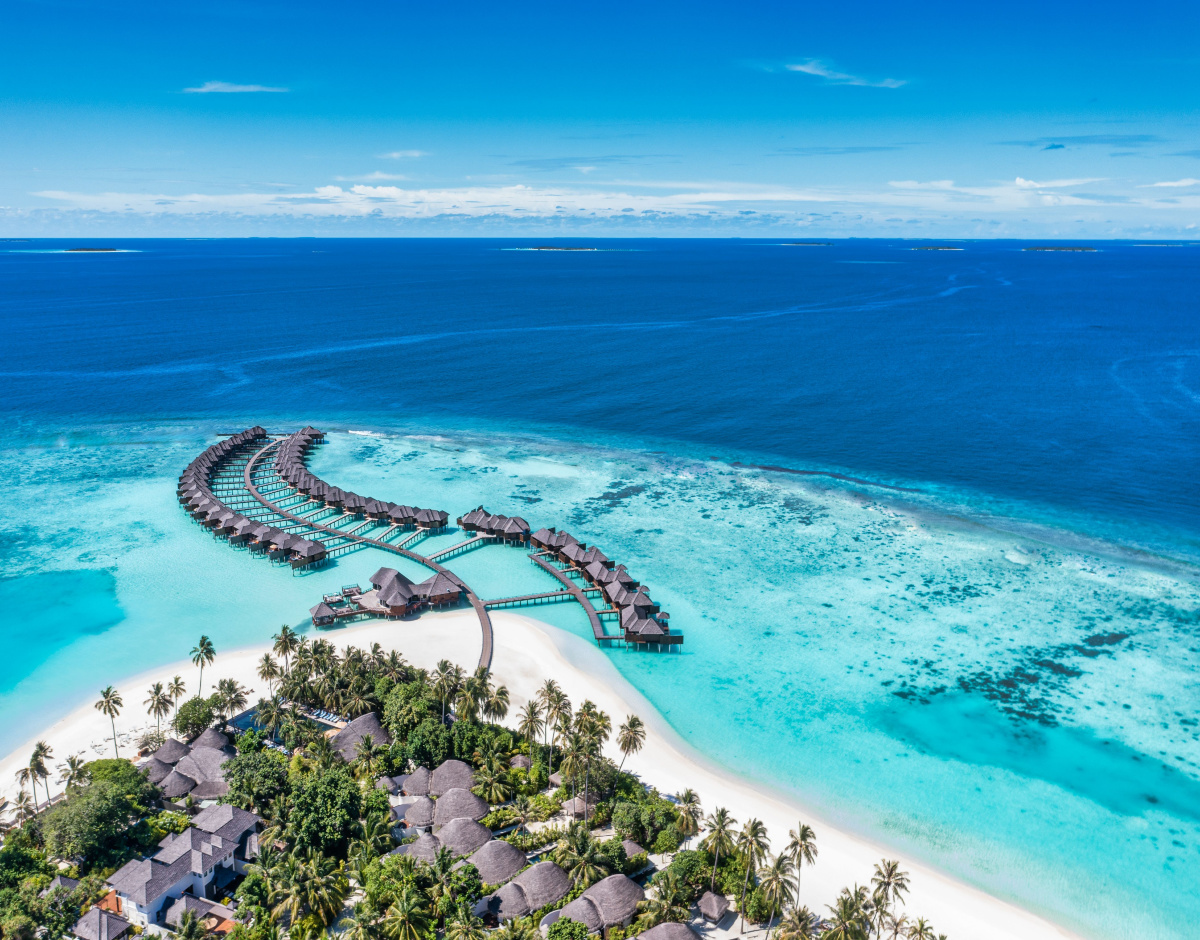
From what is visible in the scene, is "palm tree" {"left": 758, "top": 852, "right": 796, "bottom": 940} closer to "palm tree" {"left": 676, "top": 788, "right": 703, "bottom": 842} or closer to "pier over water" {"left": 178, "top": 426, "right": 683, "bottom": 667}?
"palm tree" {"left": 676, "top": 788, "right": 703, "bottom": 842}

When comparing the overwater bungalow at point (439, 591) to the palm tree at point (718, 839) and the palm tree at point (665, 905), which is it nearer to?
the palm tree at point (718, 839)

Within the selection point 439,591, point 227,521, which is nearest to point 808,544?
point 439,591

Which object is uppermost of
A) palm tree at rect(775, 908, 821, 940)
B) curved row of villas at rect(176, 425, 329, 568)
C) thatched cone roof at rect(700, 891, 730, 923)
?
curved row of villas at rect(176, 425, 329, 568)

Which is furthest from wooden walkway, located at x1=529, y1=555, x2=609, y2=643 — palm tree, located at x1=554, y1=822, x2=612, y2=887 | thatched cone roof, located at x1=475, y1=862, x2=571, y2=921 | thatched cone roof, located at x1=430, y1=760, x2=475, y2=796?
thatched cone roof, located at x1=475, y1=862, x2=571, y2=921

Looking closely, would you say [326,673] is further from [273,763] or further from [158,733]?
[158,733]

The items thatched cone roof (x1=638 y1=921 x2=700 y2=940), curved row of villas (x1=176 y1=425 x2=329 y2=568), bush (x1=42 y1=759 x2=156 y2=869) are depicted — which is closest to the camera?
thatched cone roof (x1=638 y1=921 x2=700 y2=940)

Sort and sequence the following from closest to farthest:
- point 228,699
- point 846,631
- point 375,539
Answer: point 228,699 < point 846,631 < point 375,539

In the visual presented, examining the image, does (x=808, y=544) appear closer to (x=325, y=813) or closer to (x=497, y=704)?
(x=497, y=704)
